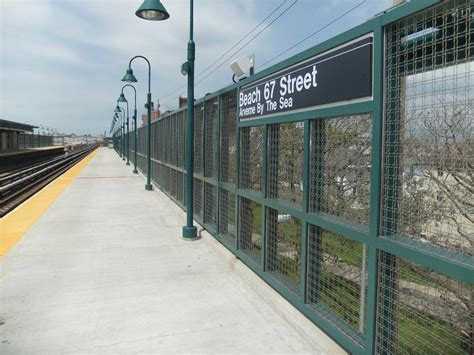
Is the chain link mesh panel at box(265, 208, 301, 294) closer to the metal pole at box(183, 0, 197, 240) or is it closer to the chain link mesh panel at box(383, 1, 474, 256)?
the chain link mesh panel at box(383, 1, 474, 256)

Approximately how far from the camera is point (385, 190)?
9.73 ft

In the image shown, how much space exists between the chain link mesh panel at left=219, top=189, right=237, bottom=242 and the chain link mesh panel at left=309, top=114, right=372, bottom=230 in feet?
7.82

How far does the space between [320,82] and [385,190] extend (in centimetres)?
124

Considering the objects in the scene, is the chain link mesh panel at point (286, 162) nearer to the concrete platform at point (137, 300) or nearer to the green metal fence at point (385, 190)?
the green metal fence at point (385, 190)

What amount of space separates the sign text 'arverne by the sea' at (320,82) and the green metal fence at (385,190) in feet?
0.27

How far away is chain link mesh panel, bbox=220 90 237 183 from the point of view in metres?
6.60

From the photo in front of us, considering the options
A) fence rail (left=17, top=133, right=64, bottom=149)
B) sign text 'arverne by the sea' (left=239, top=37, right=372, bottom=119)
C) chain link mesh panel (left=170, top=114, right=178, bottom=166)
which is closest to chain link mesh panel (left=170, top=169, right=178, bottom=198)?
chain link mesh panel (left=170, top=114, right=178, bottom=166)

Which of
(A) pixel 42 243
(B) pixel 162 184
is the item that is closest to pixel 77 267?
(A) pixel 42 243

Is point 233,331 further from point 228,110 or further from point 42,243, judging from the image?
point 42,243

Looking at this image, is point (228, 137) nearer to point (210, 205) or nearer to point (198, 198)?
point (210, 205)

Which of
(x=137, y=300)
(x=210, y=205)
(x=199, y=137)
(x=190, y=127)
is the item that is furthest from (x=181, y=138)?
(x=137, y=300)

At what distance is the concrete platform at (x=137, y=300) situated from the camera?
12.3 feet

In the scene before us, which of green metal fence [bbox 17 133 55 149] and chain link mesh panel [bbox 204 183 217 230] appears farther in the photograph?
green metal fence [bbox 17 133 55 149]

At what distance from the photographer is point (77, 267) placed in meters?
6.00
